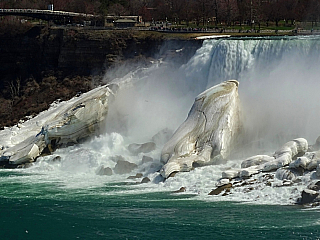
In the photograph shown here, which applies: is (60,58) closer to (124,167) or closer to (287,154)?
(124,167)

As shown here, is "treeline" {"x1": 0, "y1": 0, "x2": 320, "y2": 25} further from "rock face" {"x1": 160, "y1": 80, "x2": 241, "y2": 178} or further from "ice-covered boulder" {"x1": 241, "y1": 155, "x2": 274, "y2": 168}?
"ice-covered boulder" {"x1": 241, "y1": 155, "x2": 274, "y2": 168}

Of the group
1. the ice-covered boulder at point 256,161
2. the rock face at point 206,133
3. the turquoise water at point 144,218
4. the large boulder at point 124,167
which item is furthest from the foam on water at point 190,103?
the turquoise water at point 144,218

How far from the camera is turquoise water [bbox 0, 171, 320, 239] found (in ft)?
82.3

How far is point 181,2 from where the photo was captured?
91938 millimetres

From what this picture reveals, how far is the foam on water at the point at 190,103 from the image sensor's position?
36.9m

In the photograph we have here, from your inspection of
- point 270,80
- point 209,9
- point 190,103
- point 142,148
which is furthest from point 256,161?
point 209,9

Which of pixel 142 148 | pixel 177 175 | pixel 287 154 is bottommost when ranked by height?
pixel 177 175

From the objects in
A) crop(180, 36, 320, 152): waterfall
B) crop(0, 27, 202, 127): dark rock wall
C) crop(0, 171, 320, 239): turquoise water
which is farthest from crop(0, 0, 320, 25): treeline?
crop(0, 171, 320, 239): turquoise water

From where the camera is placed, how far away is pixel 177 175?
112 feet

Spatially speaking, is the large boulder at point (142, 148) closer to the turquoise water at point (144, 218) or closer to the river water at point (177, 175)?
the river water at point (177, 175)

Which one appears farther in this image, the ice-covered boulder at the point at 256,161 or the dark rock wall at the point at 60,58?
the dark rock wall at the point at 60,58

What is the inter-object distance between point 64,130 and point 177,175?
1225 centimetres

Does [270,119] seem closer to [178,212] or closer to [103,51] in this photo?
[178,212]

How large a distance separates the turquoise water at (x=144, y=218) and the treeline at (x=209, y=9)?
44.0 meters
